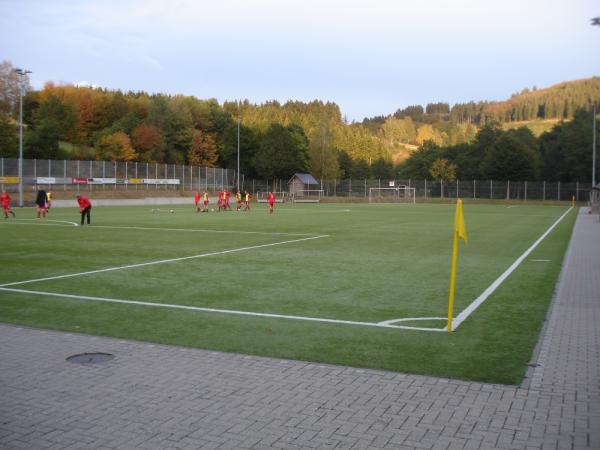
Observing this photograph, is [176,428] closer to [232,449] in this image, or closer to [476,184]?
[232,449]

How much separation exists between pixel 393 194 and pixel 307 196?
1287 cm

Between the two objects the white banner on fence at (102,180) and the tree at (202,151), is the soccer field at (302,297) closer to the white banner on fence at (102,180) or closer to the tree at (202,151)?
the white banner on fence at (102,180)

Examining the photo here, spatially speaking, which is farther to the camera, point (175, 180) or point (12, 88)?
point (12, 88)

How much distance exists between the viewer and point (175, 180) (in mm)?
80250

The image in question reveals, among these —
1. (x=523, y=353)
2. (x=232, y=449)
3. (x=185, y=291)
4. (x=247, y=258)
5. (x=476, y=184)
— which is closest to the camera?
(x=232, y=449)


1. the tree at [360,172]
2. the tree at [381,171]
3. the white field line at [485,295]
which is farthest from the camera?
the tree at [360,172]

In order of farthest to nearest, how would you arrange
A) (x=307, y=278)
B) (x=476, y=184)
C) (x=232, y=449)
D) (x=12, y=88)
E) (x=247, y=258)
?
(x=12, y=88) → (x=476, y=184) → (x=247, y=258) → (x=307, y=278) → (x=232, y=449)

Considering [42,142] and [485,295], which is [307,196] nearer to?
[42,142]

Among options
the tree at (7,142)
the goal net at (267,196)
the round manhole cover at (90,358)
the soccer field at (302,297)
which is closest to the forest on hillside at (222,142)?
the tree at (7,142)

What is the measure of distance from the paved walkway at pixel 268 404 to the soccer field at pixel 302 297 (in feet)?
1.76

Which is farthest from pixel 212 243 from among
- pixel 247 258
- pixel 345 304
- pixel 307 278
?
pixel 345 304

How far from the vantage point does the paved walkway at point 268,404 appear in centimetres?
495

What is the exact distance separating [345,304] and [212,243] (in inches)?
464

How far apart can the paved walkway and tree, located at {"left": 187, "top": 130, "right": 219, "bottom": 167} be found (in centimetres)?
10023
